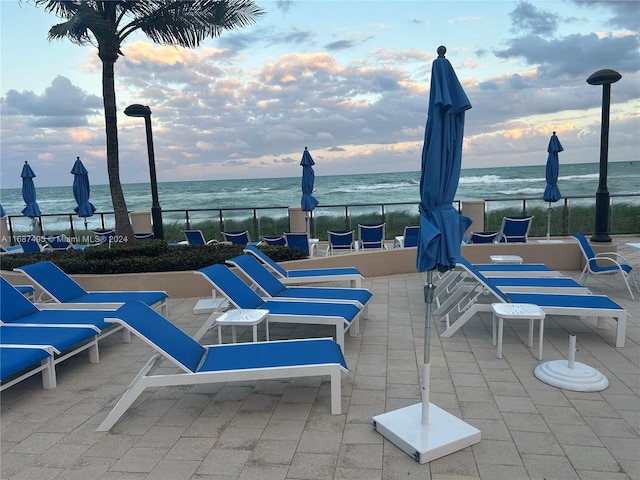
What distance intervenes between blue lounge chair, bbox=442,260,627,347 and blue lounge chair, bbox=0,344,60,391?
3.95m

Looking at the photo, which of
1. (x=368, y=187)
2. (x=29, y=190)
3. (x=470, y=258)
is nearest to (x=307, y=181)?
(x=470, y=258)

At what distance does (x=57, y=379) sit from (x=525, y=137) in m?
18.7

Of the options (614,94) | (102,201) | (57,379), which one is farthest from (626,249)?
(102,201)

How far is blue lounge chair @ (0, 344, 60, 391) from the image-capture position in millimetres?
3455

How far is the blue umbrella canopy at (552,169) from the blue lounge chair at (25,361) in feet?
30.9

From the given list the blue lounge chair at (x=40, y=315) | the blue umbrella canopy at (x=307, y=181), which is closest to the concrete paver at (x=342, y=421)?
the blue lounge chair at (x=40, y=315)

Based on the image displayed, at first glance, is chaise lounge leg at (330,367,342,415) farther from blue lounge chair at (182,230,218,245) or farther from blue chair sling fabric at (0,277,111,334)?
blue lounge chair at (182,230,218,245)

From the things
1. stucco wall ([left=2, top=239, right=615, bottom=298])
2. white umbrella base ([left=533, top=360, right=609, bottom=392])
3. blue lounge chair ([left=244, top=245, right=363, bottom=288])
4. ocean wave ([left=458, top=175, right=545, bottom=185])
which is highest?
ocean wave ([left=458, top=175, right=545, bottom=185])

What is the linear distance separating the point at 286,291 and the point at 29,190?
9186 millimetres

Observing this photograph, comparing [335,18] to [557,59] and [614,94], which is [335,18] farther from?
[557,59]

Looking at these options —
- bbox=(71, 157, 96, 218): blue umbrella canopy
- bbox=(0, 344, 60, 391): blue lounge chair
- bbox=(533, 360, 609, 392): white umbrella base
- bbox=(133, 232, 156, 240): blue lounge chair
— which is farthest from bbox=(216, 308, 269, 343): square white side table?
bbox=(71, 157, 96, 218): blue umbrella canopy

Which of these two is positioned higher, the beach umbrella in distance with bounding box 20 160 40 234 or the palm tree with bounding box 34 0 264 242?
the palm tree with bounding box 34 0 264 242

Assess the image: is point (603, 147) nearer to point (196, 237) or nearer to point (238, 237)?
point (238, 237)

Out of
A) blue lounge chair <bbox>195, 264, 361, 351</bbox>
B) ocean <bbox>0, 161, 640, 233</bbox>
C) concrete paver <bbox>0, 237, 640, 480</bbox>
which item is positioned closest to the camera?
concrete paver <bbox>0, 237, 640, 480</bbox>
